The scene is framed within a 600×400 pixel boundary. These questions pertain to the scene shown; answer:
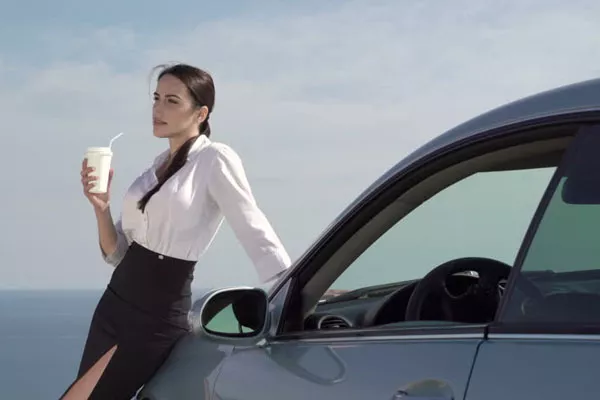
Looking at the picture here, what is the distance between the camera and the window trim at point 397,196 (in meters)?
2.31

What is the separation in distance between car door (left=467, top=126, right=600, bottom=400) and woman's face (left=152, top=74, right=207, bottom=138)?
7.37ft

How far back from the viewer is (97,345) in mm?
3992

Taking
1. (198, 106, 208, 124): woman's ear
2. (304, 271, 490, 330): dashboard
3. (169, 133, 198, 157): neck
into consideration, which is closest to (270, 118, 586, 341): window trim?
(304, 271, 490, 330): dashboard

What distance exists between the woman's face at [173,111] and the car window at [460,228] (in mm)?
1547

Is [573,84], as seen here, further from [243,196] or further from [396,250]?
[243,196]

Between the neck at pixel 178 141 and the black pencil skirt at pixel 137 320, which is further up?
the neck at pixel 178 141

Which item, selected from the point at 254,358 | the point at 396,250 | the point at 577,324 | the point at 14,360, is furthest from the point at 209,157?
the point at 14,360

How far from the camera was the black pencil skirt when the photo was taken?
12.6 ft

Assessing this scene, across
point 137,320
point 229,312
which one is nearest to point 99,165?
point 137,320

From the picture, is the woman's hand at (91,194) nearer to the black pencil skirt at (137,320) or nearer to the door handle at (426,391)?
the black pencil skirt at (137,320)

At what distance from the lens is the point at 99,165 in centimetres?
423

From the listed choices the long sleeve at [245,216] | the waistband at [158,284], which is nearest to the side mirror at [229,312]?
the long sleeve at [245,216]

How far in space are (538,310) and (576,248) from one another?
139 mm

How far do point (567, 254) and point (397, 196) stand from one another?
61cm
